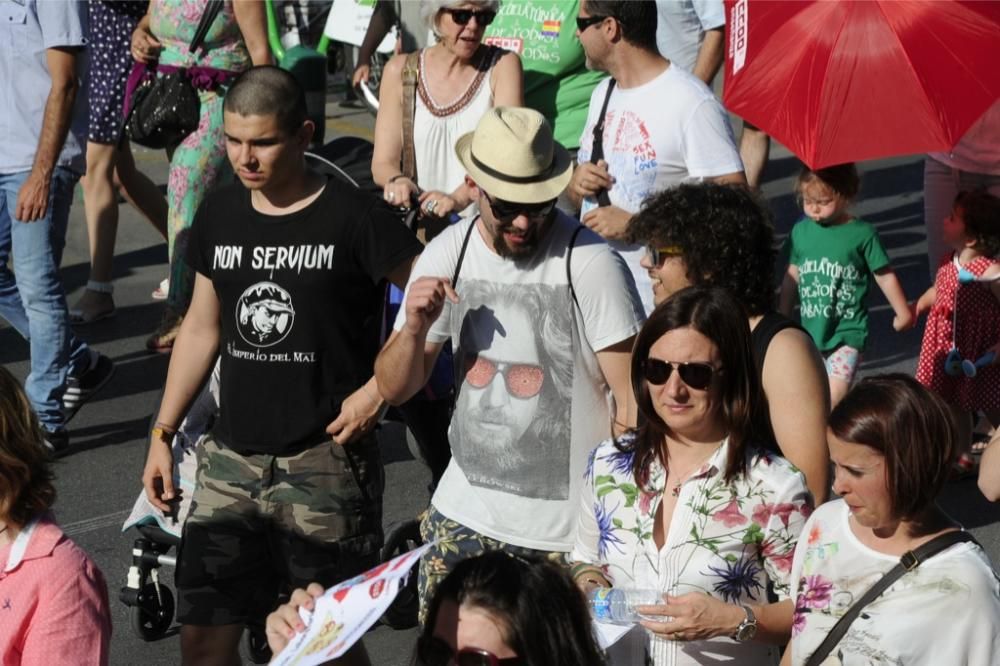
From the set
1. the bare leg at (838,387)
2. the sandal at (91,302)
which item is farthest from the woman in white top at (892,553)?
the sandal at (91,302)

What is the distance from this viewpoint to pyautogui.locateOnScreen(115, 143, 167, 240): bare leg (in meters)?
9.14

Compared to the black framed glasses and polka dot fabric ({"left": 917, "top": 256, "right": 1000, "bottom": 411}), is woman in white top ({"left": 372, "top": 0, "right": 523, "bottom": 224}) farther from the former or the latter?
polka dot fabric ({"left": 917, "top": 256, "right": 1000, "bottom": 411})

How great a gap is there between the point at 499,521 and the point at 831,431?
3.59 feet

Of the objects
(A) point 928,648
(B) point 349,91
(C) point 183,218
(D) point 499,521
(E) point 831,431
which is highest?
(E) point 831,431

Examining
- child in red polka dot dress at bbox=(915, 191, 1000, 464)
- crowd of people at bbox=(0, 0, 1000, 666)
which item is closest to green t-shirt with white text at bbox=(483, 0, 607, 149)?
crowd of people at bbox=(0, 0, 1000, 666)

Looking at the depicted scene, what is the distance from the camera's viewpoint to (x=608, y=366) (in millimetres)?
3998

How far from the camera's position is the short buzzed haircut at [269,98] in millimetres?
4477

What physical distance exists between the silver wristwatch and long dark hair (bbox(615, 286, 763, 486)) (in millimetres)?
321

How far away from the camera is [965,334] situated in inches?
259

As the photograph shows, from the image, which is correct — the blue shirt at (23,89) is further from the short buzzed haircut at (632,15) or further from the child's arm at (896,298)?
the child's arm at (896,298)

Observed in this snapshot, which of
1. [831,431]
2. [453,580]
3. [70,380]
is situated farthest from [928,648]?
[70,380]

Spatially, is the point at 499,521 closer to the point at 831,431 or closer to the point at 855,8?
the point at 831,431

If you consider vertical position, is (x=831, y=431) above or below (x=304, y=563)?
above

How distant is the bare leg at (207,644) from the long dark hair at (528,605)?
2.07m
